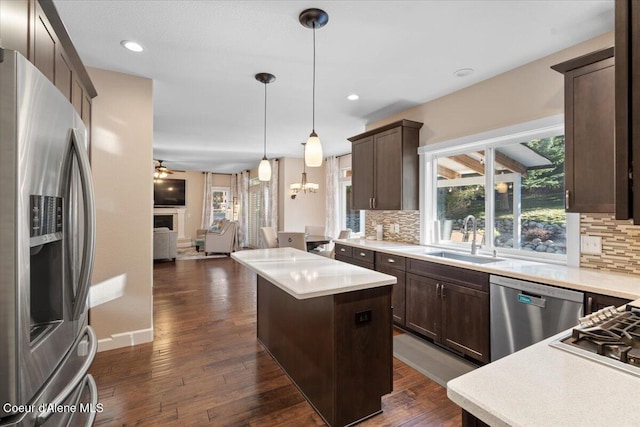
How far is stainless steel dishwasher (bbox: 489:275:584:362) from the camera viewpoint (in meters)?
2.02

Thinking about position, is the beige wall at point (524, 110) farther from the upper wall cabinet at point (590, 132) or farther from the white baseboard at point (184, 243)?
the white baseboard at point (184, 243)

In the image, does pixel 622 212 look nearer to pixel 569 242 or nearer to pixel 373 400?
pixel 373 400

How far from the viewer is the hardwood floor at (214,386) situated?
199cm

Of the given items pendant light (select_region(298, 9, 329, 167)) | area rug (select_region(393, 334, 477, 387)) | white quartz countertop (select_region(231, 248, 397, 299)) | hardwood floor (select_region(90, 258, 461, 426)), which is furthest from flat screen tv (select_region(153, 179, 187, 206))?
area rug (select_region(393, 334, 477, 387))

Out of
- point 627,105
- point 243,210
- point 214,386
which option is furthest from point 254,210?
point 627,105

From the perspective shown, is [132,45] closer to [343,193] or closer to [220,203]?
[343,193]

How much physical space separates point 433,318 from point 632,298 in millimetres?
1509

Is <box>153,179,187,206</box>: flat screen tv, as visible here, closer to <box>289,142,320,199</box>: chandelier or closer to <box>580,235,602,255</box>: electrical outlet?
<box>289,142,320,199</box>: chandelier

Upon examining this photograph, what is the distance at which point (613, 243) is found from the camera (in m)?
2.27

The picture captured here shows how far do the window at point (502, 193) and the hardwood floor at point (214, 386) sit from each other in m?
1.64

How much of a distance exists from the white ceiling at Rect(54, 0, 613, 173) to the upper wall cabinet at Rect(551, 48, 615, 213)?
37 centimetres

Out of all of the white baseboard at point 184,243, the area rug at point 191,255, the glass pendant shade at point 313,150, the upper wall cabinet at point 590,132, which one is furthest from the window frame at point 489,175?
the white baseboard at point 184,243

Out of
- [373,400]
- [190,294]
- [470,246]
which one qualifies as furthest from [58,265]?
[190,294]

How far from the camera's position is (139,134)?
3.08 metres
